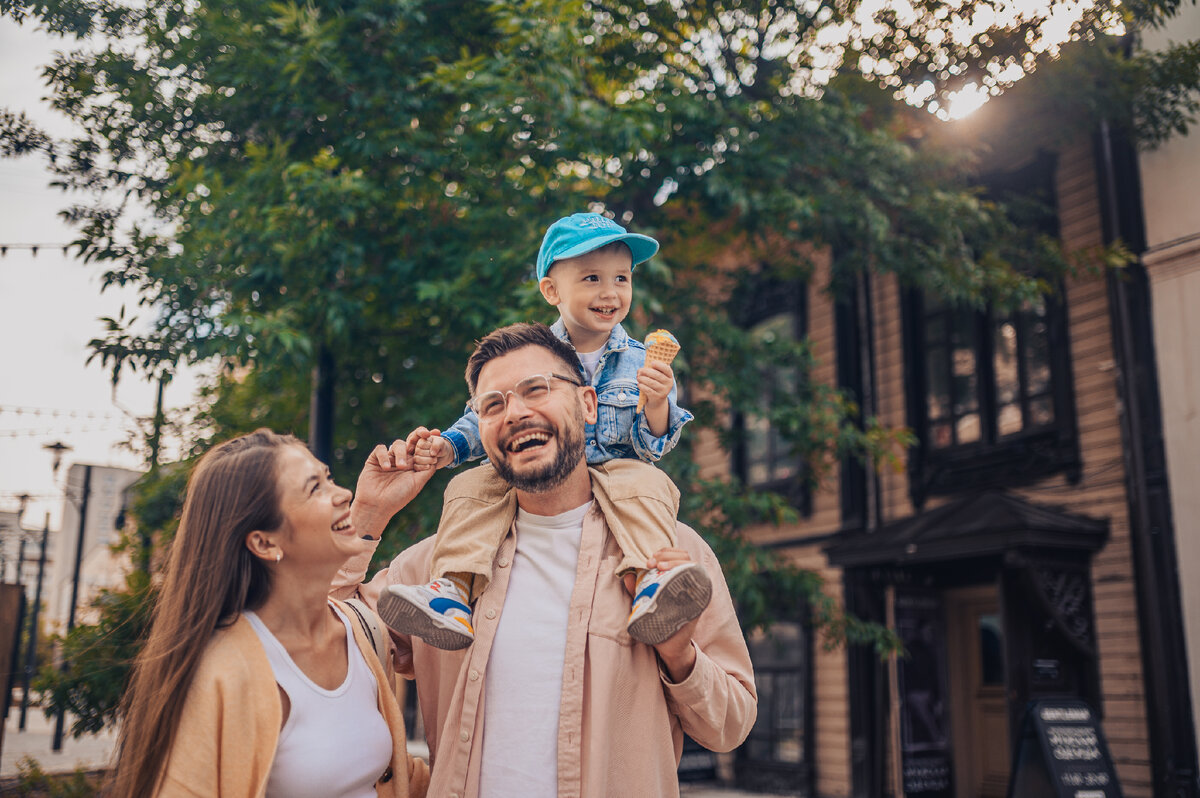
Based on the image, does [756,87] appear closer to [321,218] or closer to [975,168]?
[975,168]

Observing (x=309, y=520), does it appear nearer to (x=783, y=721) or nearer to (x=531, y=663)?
(x=531, y=663)

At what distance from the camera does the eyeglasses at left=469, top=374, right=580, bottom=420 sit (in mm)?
2504

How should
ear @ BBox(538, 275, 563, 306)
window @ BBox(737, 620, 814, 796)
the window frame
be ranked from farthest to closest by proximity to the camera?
window @ BBox(737, 620, 814, 796) < the window frame < ear @ BBox(538, 275, 563, 306)

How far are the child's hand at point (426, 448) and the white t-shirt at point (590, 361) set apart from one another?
1.75ft

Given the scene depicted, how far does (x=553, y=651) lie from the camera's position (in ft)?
7.95

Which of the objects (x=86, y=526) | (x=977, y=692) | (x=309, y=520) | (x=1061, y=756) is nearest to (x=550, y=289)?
(x=309, y=520)

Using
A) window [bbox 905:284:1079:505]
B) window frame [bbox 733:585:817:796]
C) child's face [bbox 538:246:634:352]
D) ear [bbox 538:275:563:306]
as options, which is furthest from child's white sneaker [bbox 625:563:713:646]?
window frame [bbox 733:585:817:796]

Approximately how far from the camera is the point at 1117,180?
9.01m

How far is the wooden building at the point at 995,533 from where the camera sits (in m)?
8.56

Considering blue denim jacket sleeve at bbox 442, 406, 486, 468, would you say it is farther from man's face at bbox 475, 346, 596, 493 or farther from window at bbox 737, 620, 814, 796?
window at bbox 737, 620, 814, 796

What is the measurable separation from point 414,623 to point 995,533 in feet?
25.8

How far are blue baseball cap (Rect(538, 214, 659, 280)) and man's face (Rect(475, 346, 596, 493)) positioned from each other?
439 mm

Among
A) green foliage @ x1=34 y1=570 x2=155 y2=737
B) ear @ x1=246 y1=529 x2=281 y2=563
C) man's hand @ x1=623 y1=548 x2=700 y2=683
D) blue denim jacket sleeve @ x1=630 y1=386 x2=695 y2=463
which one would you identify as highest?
blue denim jacket sleeve @ x1=630 y1=386 x2=695 y2=463

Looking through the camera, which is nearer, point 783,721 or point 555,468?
point 555,468
